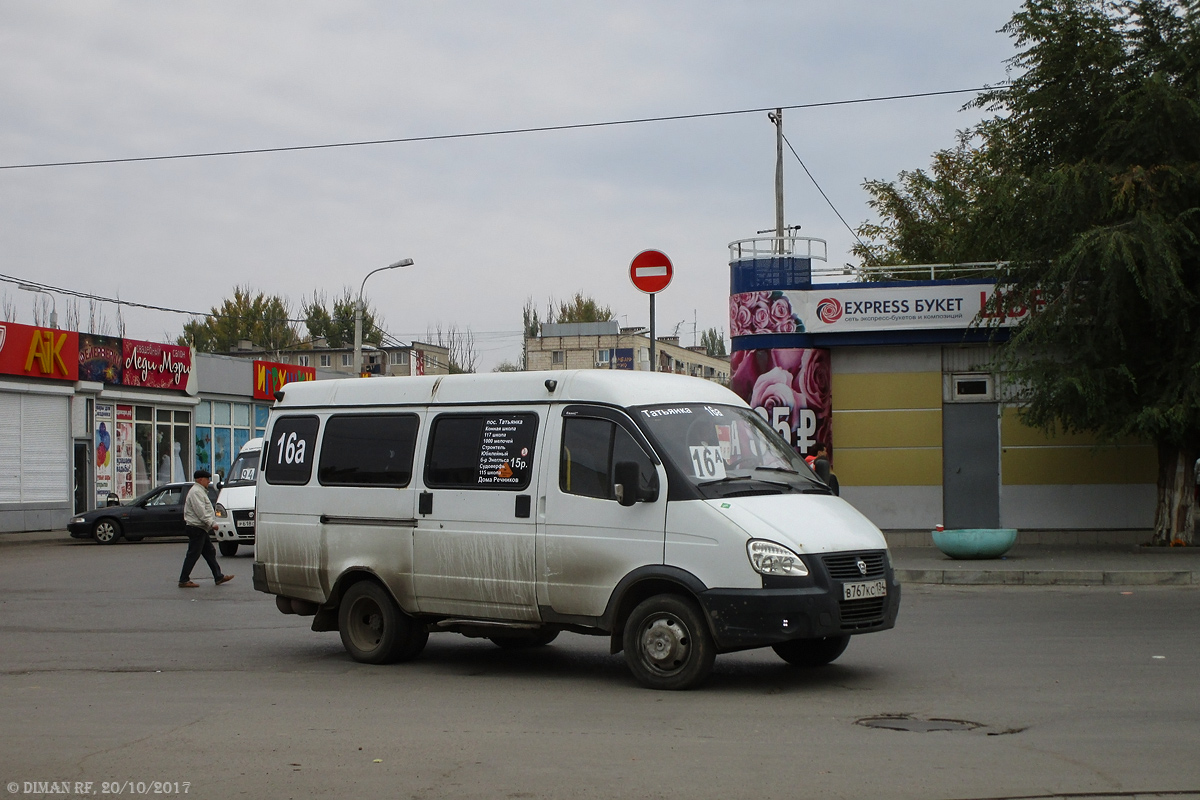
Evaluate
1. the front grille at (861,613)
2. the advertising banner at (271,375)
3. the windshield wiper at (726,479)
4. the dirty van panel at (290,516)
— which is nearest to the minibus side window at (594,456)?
the windshield wiper at (726,479)

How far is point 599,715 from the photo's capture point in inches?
313

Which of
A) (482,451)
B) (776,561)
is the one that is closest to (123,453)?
(482,451)

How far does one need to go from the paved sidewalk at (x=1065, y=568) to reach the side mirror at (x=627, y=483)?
9.47 meters

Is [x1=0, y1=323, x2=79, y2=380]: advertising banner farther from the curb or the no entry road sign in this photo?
the curb

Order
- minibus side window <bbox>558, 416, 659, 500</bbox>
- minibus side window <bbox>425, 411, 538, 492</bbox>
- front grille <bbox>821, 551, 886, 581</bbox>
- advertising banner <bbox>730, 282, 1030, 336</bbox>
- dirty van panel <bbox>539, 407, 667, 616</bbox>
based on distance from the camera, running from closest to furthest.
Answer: front grille <bbox>821, 551, 886, 581</bbox> → dirty van panel <bbox>539, 407, 667, 616</bbox> → minibus side window <bbox>558, 416, 659, 500</bbox> → minibus side window <bbox>425, 411, 538, 492</bbox> → advertising banner <bbox>730, 282, 1030, 336</bbox>

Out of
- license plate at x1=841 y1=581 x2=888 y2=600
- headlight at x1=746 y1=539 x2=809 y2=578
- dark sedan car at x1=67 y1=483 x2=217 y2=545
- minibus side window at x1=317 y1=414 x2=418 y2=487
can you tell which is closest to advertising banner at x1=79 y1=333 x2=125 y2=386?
dark sedan car at x1=67 y1=483 x2=217 y2=545

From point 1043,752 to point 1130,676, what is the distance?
2727 millimetres

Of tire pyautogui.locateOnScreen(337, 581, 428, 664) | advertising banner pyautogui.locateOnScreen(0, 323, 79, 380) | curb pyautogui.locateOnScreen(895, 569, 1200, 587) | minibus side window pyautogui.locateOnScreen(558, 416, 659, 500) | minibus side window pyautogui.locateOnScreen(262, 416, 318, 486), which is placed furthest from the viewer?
advertising banner pyautogui.locateOnScreen(0, 323, 79, 380)

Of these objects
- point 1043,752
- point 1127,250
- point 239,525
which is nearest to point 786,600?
point 1043,752

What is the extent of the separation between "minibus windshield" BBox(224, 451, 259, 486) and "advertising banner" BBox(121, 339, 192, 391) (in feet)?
51.5

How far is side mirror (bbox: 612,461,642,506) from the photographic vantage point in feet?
29.0

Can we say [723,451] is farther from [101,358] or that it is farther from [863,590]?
[101,358]

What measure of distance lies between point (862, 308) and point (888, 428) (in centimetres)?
239

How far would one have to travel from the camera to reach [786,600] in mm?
8352
